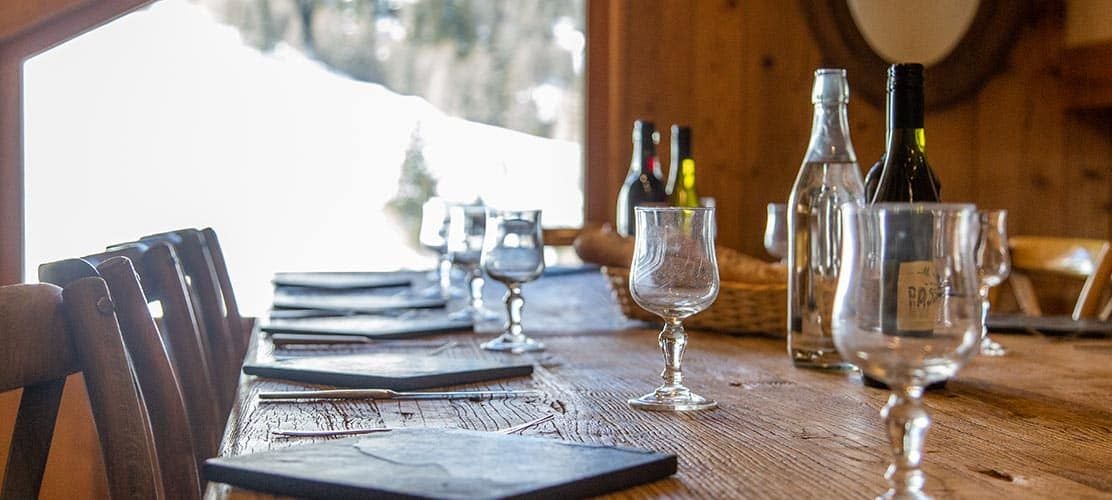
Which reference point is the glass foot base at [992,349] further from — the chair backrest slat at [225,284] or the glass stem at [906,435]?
the chair backrest slat at [225,284]

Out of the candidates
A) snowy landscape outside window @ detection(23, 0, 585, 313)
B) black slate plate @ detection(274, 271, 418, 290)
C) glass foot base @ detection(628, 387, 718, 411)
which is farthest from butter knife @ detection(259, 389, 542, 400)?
snowy landscape outside window @ detection(23, 0, 585, 313)

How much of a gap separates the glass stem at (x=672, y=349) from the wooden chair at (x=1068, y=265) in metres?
1.39

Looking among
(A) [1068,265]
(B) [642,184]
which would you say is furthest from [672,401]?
(A) [1068,265]

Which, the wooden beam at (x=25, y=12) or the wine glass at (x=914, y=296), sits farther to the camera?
the wooden beam at (x=25, y=12)

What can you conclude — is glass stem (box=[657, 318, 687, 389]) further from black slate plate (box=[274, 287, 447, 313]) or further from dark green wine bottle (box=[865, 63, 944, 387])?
black slate plate (box=[274, 287, 447, 313])

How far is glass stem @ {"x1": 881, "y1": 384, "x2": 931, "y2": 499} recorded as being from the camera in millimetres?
657

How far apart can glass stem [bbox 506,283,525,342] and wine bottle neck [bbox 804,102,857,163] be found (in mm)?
412

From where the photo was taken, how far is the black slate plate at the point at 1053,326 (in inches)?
66.7

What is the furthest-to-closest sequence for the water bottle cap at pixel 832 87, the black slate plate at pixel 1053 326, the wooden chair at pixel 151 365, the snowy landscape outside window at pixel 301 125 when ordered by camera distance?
the snowy landscape outside window at pixel 301 125 → the black slate plate at pixel 1053 326 → the water bottle cap at pixel 832 87 → the wooden chair at pixel 151 365

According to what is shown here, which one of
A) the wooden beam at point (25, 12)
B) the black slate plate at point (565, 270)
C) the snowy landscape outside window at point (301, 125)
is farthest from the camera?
the snowy landscape outside window at point (301, 125)

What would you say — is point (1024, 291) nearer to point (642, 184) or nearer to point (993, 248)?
point (642, 184)

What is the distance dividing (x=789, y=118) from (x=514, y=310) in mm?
2422

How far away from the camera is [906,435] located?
66 centimetres

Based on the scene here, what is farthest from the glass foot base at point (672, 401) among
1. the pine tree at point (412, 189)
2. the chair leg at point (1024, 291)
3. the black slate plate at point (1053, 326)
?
the pine tree at point (412, 189)
